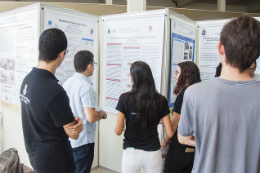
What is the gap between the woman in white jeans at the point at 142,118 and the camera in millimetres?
1354

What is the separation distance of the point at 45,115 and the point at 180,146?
39.3 inches

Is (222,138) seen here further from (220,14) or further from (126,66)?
(220,14)

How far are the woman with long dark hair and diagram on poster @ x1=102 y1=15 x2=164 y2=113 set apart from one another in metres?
0.43

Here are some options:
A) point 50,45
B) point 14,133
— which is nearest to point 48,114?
point 50,45

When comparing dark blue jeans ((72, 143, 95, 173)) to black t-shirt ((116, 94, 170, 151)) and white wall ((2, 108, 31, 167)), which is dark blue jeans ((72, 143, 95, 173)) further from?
white wall ((2, 108, 31, 167))

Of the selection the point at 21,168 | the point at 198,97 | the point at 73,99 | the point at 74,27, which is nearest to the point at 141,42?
the point at 74,27

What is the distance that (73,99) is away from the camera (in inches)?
63.9

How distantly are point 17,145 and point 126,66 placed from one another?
1.61 m

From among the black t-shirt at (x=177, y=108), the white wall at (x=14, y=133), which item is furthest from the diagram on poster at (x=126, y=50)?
the white wall at (x=14, y=133)

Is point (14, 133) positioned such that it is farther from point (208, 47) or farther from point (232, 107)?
point (208, 47)

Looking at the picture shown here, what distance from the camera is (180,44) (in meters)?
2.14

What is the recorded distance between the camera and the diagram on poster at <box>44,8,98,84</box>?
1.89m

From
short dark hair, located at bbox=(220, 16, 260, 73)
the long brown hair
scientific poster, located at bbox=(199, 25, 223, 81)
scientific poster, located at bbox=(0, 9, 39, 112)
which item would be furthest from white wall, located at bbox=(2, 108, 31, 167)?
scientific poster, located at bbox=(199, 25, 223, 81)

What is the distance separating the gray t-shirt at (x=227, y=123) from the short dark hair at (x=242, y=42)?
0.08 metres
